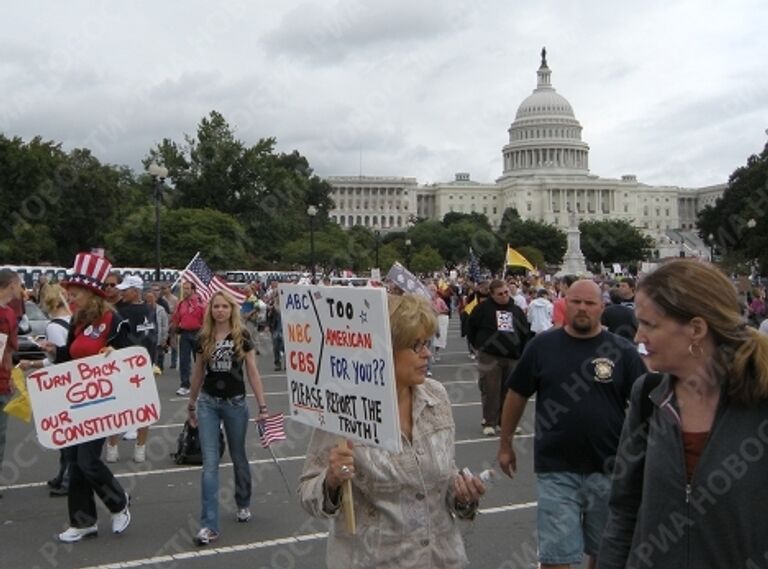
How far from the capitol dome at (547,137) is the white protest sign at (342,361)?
16386cm

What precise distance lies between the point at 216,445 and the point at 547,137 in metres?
162

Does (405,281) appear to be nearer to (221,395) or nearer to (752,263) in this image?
(221,395)

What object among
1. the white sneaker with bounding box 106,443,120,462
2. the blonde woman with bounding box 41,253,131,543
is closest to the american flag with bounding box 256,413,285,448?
the blonde woman with bounding box 41,253,131,543

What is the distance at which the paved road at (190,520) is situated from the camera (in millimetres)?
6328

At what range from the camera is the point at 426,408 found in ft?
11.6

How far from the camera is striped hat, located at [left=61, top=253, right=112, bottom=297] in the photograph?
6.65 metres

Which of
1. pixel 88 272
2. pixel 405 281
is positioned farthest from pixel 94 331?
pixel 405 281

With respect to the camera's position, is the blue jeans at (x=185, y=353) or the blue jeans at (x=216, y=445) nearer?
the blue jeans at (x=216, y=445)

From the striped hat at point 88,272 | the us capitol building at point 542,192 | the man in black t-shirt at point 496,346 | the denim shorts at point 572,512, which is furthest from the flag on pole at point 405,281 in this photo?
the us capitol building at point 542,192

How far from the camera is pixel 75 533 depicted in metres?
6.73

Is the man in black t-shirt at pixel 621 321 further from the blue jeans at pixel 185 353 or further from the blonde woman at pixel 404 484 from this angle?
the blue jeans at pixel 185 353

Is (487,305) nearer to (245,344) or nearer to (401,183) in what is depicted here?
(245,344)

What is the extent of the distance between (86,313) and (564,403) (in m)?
3.53

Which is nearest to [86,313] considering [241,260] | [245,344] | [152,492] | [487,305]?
[245,344]
